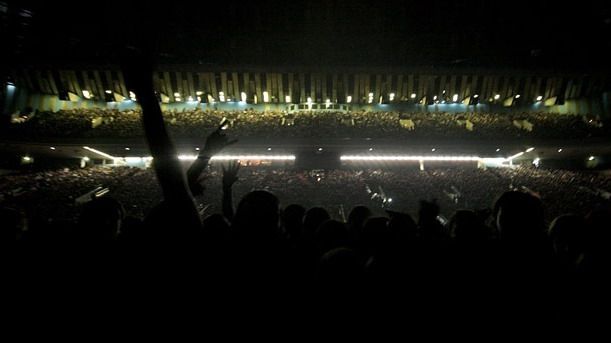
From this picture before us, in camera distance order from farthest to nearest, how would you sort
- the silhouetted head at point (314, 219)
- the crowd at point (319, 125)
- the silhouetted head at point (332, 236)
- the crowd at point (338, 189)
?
the crowd at point (319, 125), the crowd at point (338, 189), the silhouetted head at point (314, 219), the silhouetted head at point (332, 236)

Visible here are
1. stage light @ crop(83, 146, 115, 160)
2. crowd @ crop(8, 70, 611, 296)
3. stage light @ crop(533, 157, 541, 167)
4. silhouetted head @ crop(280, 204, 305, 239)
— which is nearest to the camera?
crowd @ crop(8, 70, 611, 296)

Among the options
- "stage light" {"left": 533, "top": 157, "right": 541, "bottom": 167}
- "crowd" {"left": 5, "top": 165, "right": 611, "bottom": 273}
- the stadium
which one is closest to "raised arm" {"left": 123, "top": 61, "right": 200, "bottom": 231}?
"crowd" {"left": 5, "top": 165, "right": 611, "bottom": 273}

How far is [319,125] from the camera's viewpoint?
63.8 feet

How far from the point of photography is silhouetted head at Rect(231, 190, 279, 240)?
7.89 feet

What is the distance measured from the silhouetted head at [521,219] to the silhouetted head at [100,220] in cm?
315

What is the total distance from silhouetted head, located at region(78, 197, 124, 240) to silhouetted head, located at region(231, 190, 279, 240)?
119 cm

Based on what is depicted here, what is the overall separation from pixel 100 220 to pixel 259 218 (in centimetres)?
142

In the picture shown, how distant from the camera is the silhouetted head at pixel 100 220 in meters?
2.78

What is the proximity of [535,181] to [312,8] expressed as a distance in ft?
45.7

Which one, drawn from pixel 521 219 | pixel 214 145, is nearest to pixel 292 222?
pixel 214 145

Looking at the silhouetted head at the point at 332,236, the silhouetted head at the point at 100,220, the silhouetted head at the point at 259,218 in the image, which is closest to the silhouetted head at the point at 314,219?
the silhouetted head at the point at 332,236

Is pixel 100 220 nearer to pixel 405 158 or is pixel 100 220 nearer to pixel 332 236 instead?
pixel 332 236

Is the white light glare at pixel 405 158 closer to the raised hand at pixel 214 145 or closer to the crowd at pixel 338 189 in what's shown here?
the crowd at pixel 338 189

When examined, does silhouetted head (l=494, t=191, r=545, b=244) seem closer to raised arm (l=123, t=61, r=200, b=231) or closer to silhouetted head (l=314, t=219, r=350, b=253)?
silhouetted head (l=314, t=219, r=350, b=253)
